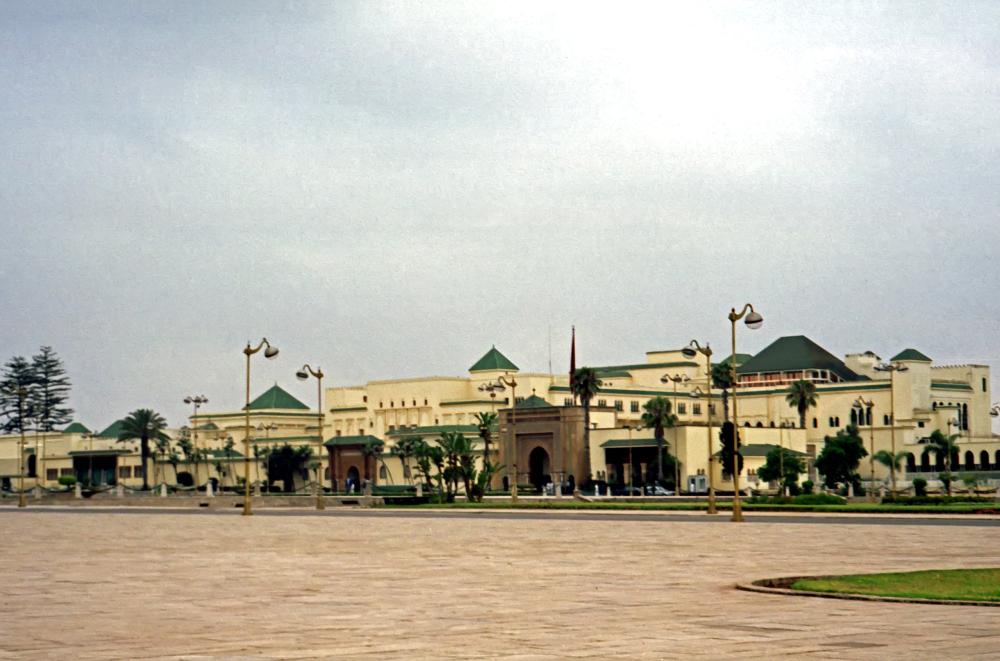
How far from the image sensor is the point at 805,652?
37.9 feet

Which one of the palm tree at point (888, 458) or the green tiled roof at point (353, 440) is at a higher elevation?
the green tiled roof at point (353, 440)

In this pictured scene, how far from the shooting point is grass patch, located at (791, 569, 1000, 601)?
53.7 ft

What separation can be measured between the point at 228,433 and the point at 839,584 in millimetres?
152312

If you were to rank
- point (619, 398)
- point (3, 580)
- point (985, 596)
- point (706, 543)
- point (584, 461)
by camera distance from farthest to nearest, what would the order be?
point (619, 398) < point (584, 461) < point (706, 543) < point (3, 580) < point (985, 596)

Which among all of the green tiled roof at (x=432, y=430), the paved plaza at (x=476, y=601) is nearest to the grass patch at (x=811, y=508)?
the paved plaza at (x=476, y=601)

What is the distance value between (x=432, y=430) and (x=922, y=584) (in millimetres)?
123558

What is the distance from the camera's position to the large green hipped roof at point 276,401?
169875mm

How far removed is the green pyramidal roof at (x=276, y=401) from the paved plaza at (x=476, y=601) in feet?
452

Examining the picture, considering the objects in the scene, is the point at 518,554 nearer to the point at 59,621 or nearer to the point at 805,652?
the point at 59,621

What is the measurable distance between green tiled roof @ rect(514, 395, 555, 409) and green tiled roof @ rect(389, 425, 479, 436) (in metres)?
7.45

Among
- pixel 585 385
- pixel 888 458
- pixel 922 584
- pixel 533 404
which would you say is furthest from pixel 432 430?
pixel 922 584

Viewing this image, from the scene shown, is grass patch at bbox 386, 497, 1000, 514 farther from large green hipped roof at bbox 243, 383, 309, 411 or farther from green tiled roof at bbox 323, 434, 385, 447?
large green hipped roof at bbox 243, 383, 309, 411

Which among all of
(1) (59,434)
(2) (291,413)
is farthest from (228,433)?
(1) (59,434)

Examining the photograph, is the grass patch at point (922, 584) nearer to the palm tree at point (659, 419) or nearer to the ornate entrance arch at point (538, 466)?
the palm tree at point (659, 419)
